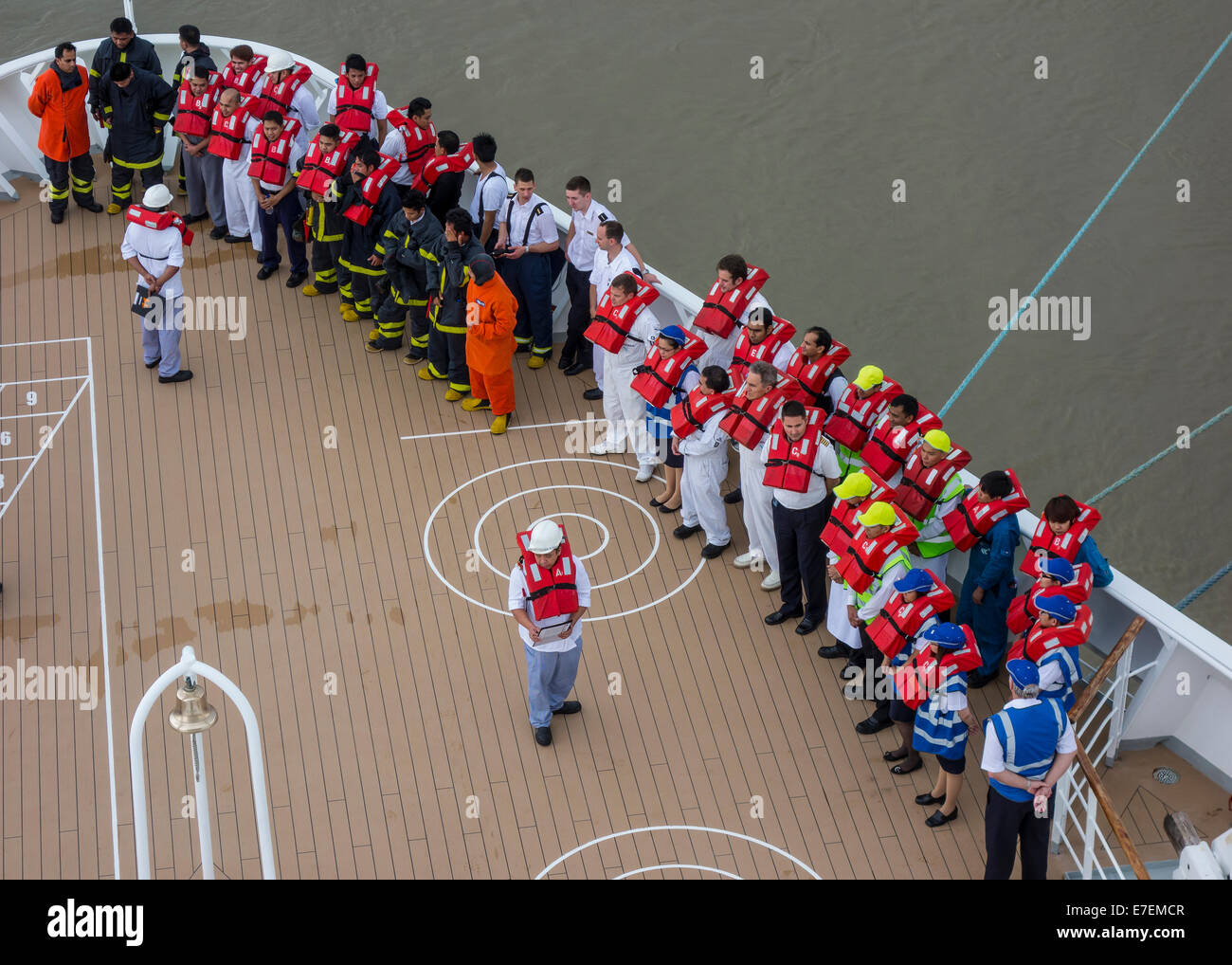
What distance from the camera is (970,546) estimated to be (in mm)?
10453

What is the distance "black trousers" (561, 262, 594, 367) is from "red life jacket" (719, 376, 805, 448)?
107 inches

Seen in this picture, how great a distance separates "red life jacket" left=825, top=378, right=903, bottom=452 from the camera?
1125 centimetres

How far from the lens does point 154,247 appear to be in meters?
13.2

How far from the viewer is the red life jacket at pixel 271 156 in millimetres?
14172

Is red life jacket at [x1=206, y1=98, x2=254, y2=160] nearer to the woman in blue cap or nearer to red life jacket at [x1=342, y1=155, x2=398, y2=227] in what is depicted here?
red life jacket at [x1=342, y1=155, x2=398, y2=227]

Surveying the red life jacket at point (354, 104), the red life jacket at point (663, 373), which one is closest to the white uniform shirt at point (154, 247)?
the red life jacket at point (354, 104)

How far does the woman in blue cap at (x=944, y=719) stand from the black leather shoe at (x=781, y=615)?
70.1 inches

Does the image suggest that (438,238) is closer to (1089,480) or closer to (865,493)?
(865,493)

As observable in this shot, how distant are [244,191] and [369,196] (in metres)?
2.03

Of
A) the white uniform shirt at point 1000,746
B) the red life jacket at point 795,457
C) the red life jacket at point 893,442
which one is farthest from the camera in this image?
the red life jacket at point 893,442

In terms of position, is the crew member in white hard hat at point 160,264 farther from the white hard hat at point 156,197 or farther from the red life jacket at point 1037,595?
the red life jacket at point 1037,595

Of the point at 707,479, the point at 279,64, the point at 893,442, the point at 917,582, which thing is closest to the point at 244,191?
the point at 279,64
